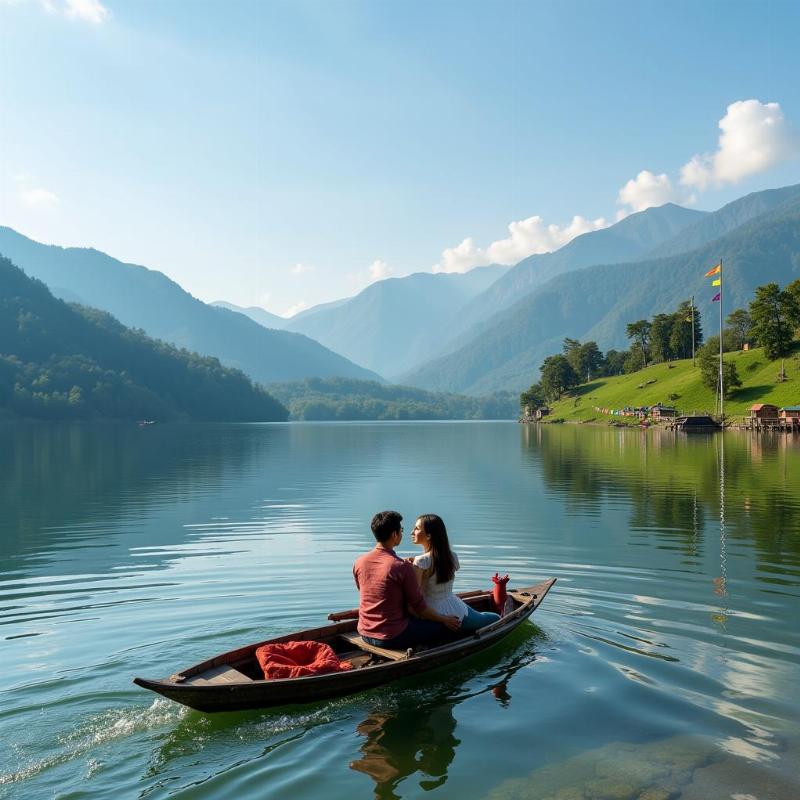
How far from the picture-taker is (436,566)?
46.6ft

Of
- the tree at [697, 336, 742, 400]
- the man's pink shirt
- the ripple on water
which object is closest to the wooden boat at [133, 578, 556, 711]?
the man's pink shirt

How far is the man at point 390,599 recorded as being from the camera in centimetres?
1330

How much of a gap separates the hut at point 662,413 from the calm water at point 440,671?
12231 cm

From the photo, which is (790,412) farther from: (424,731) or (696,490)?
(424,731)

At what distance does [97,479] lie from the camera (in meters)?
57.6

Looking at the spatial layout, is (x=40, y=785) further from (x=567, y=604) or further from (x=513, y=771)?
(x=567, y=604)

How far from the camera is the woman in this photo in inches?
547

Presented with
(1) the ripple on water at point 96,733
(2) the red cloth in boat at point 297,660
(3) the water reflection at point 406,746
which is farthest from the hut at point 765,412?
(1) the ripple on water at point 96,733

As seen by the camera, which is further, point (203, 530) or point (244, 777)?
point (203, 530)

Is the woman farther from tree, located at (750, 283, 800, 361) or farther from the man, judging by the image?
tree, located at (750, 283, 800, 361)

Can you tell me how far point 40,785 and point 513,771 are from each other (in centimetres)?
691

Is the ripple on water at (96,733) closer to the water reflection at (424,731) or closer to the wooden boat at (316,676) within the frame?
the wooden boat at (316,676)

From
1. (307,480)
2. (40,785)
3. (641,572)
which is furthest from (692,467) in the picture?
(40,785)

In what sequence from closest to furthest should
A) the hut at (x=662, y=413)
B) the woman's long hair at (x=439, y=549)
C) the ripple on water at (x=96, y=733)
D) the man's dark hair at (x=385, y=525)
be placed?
the ripple on water at (x=96, y=733) → the man's dark hair at (x=385, y=525) → the woman's long hair at (x=439, y=549) → the hut at (x=662, y=413)
